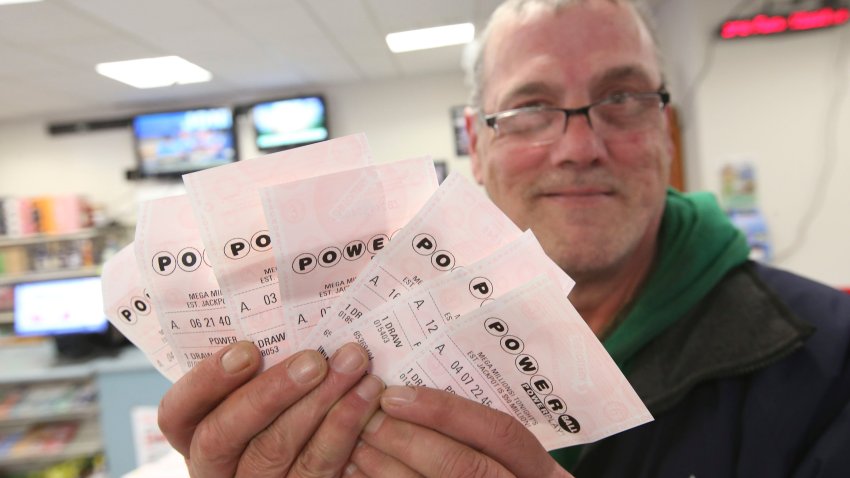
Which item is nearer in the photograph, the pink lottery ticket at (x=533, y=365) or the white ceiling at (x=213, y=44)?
the pink lottery ticket at (x=533, y=365)

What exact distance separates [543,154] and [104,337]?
3.34 metres

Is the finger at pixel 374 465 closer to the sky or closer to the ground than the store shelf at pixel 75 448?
closer to the sky

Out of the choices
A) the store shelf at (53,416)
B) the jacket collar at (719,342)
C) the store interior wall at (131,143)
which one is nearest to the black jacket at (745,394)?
the jacket collar at (719,342)

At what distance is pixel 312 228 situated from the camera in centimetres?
51

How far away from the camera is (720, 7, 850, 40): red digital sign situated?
3.18 metres

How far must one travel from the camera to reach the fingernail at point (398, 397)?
528 millimetres

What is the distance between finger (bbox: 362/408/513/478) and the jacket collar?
1.41ft

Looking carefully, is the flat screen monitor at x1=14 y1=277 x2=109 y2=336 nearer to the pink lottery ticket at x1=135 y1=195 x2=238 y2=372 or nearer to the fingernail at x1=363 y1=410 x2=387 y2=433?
Result: the pink lottery ticket at x1=135 y1=195 x2=238 y2=372

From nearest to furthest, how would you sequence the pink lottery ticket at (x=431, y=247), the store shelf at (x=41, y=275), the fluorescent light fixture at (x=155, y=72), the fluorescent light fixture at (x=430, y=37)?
1. the pink lottery ticket at (x=431, y=247)
2. the fluorescent light fixture at (x=430, y=37)
3. the fluorescent light fixture at (x=155, y=72)
4. the store shelf at (x=41, y=275)

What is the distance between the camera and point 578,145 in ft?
2.95

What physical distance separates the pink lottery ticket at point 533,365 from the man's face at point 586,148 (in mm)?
419

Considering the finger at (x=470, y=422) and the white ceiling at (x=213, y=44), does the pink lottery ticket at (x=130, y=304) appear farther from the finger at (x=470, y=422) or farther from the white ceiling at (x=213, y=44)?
the white ceiling at (x=213, y=44)

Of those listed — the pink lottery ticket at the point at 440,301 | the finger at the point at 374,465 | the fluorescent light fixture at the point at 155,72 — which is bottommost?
the finger at the point at 374,465

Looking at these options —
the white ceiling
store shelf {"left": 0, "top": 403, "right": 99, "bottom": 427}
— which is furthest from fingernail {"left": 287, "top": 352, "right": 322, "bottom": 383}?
store shelf {"left": 0, "top": 403, "right": 99, "bottom": 427}
